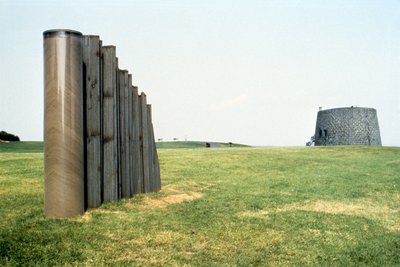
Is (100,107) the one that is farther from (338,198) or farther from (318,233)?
(338,198)

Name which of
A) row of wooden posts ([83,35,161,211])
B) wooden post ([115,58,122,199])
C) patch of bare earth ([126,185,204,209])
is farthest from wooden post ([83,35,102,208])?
patch of bare earth ([126,185,204,209])

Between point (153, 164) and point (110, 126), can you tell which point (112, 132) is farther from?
point (153, 164)

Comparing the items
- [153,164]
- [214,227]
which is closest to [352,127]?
[153,164]

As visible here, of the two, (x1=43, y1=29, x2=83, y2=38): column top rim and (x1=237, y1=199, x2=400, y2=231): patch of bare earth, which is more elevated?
(x1=43, y1=29, x2=83, y2=38): column top rim

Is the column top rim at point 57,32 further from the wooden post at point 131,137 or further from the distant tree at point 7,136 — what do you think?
the distant tree at point 7,136

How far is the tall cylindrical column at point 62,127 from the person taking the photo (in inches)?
235

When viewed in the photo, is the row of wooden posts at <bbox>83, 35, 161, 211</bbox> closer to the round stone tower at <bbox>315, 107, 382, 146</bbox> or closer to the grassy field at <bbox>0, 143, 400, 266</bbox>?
the grassy field at <bbox>0, 143, 400, 266</bbox>

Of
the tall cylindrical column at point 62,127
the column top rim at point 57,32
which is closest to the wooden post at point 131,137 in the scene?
the tall cylindrical column at point 62,127

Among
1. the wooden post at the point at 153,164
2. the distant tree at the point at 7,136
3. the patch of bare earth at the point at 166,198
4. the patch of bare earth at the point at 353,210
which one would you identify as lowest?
the patch of bare earth at the point at 353,210

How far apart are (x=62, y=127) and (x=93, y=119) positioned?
83 centimetres

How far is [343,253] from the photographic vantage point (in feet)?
16.1

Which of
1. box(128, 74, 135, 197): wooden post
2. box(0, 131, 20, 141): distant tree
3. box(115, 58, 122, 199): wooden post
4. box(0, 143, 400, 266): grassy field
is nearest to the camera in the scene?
box(0, 143, 400, 266): grassy field

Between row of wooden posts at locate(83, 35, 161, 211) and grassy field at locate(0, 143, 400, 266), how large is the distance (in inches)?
16.2

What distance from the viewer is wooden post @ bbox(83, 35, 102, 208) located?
663 centimetres
